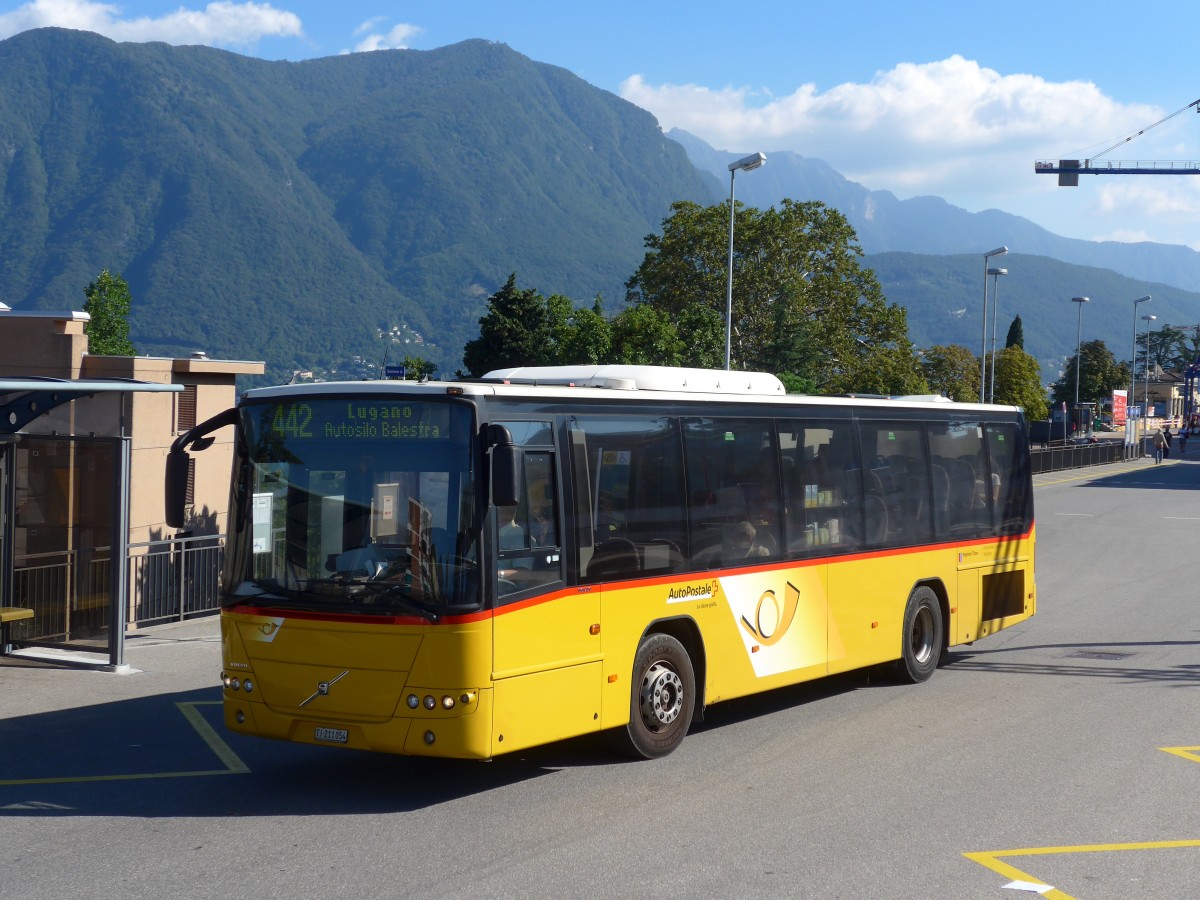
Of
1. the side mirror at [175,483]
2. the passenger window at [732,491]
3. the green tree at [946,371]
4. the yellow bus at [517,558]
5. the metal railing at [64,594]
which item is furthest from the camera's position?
the green tree at [946,371]

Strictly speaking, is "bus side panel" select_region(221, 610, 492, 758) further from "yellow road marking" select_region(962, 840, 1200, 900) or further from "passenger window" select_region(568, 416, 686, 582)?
"yellow road marking" select_region(962, 840, 1200, 900)

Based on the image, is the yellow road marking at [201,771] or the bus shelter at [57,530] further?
the bus shelter at [57,530]

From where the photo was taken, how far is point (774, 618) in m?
10.8

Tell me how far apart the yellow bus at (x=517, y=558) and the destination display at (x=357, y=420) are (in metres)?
0.01

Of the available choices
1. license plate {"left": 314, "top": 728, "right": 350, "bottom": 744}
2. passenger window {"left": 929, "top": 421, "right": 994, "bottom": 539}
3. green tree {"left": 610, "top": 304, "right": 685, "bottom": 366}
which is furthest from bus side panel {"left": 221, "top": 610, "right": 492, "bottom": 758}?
green tree {"left": 610, "top": 304, "right": 685, "bottom": 366}

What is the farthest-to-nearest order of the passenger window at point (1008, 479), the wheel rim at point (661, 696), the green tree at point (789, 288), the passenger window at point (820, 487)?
the green tree at point (789, 288) < the passenger window at point (1008, 479) < the passenger window at point (820, 487) < the wheel rim at point (661, 696)

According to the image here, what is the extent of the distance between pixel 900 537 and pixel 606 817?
559 centimetres

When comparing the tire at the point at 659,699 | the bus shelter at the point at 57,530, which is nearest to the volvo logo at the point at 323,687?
the tire at the point at 659,699

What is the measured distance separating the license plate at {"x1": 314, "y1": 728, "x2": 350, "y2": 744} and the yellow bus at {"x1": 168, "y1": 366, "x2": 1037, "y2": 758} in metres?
0.02

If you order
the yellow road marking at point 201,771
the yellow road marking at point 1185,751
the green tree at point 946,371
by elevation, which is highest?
the green tree at point 946,371

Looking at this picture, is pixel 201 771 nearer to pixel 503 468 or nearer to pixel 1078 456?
pixel 503 468

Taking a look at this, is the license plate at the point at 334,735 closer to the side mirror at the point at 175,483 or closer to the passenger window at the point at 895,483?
the side mirror at the point at 175,483

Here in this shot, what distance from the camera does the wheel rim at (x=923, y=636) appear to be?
42.7ft

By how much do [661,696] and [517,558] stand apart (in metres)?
1.83
